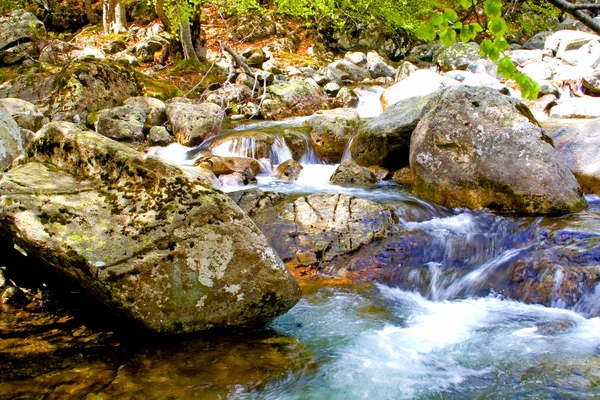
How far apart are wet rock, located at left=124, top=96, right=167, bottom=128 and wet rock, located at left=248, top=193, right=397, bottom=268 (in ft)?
22.6

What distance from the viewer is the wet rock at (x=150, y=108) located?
12.1 metres

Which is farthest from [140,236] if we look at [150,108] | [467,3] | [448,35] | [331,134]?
[150,108]

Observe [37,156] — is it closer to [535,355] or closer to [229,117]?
[535,355]

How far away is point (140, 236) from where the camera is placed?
11.1 feet

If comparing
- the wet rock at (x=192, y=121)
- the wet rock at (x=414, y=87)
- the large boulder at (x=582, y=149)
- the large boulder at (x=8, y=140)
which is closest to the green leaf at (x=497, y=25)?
the large boulder at (x=8, y=140)

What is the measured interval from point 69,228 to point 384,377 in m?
2.59

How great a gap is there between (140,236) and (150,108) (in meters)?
10.2

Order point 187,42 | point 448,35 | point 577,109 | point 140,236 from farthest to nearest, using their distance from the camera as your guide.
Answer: point 187,42
point 577,109
point 140,236
point 448,35

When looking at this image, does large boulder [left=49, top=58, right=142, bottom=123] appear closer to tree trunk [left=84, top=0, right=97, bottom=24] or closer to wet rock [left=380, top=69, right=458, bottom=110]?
wet rock [left=380, top=69, right=458, bottom=110]

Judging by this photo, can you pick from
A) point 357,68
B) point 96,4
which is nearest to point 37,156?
point 357,68

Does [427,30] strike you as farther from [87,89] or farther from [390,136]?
[87,89]

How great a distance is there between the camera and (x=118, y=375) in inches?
121

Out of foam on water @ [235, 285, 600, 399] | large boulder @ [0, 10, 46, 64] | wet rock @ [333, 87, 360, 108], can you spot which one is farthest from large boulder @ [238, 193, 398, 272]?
large boulder @ [0, 10, 46, 64]

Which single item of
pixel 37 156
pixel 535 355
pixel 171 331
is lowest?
pixel 535 355
